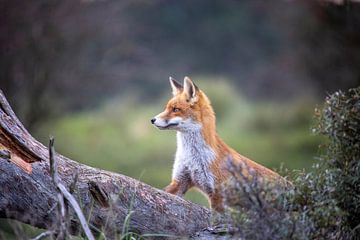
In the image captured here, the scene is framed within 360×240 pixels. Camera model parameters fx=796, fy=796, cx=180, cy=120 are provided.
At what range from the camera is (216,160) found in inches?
350

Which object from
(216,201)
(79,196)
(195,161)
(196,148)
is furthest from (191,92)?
(79,196)

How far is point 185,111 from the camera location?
31.0 feet

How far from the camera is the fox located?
340 inches

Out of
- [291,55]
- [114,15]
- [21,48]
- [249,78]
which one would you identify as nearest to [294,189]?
[21,48]

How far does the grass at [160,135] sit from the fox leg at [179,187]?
8685mm

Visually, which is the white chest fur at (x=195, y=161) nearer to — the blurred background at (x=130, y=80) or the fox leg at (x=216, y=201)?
the fox leg at (x=216, y=201)

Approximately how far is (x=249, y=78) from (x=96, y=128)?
47.5 ft

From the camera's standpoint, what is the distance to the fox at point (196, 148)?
28.4 ft

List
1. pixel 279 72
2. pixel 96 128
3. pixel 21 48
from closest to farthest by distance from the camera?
pixel 21 48 → pixel 96 128 → pixel 279 72

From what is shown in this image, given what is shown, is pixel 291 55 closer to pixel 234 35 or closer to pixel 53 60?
pixel 53 60

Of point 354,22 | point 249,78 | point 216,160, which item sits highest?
point 249,78

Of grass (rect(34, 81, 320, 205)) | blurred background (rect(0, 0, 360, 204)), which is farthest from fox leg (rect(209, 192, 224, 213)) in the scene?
grass (rect(34, 81, 320, 205))

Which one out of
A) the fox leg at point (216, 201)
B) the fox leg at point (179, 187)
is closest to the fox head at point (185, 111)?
the fox leg at point (179, 187)

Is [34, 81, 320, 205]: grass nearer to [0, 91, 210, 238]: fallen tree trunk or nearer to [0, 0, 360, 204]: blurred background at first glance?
[0, 0, 360, 204]: blurred background
